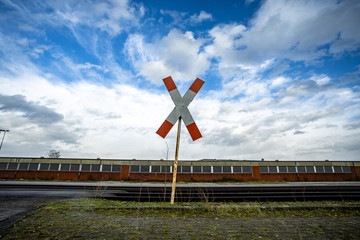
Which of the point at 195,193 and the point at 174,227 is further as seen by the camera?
the point at 195,193

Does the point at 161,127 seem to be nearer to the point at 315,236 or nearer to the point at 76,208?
the point at 76,208

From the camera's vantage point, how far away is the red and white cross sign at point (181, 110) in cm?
458

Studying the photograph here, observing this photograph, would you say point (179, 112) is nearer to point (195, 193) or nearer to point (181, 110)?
point (181, 110)

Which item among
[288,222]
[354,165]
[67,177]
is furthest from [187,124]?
[354,165]

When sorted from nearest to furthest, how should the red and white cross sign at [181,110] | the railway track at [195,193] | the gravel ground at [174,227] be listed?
the gravel ground at [174,227]
the red and white cross sign at [181,110]
the railway track at [195,193]

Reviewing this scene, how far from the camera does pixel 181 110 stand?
4.88 m

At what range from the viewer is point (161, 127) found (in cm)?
452

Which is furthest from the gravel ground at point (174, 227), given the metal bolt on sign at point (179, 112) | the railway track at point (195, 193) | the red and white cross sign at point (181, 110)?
the red and white cross sign at point (181, 110)

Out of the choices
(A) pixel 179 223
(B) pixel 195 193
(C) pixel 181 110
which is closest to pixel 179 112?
(C) pixel 181 110

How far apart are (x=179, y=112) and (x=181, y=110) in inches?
3.4

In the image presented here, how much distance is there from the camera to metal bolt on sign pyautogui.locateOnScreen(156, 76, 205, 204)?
4582 mm

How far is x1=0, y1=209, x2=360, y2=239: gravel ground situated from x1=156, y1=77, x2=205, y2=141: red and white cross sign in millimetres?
1971

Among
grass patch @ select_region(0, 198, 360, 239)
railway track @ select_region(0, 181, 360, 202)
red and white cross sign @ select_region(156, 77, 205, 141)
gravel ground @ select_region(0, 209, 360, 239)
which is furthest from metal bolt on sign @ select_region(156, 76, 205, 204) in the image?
railway track @ select_region(0, 181, 360, 202)

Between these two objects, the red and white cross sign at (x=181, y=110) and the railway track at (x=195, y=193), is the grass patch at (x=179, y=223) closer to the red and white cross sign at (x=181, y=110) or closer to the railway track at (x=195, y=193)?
the railway track at (x=195, y=193)
